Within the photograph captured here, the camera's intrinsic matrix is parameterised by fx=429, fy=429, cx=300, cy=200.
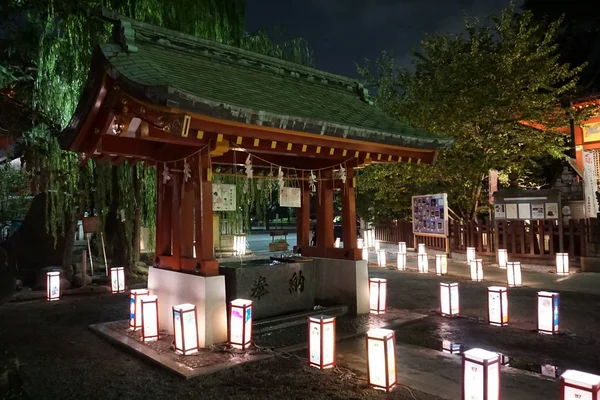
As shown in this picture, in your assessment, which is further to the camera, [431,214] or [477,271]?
[431,214]

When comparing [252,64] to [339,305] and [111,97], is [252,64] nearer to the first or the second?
[111,97]

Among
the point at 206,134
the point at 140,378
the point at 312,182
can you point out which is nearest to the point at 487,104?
the point at 312,182

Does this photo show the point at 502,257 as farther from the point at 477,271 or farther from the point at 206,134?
the point at 206,134

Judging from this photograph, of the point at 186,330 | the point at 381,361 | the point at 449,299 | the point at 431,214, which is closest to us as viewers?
the point at 381,361

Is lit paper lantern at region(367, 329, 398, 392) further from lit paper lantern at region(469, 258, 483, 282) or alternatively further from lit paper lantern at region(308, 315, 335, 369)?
lit paper lantern at region(469, 258, 483, 282)

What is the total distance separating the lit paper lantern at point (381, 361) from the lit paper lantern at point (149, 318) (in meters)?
3.70

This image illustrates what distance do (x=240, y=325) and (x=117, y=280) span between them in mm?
7105

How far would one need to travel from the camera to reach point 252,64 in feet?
29.1

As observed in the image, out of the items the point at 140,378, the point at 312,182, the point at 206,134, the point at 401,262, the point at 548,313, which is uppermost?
the point at 206,134

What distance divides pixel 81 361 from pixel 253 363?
2539 mm

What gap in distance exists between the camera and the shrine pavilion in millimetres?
5910

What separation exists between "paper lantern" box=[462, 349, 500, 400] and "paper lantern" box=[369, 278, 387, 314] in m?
4.35

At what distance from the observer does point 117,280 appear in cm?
1209

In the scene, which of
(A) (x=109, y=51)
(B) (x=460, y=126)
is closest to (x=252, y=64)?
(A) (x=109, y=51)
